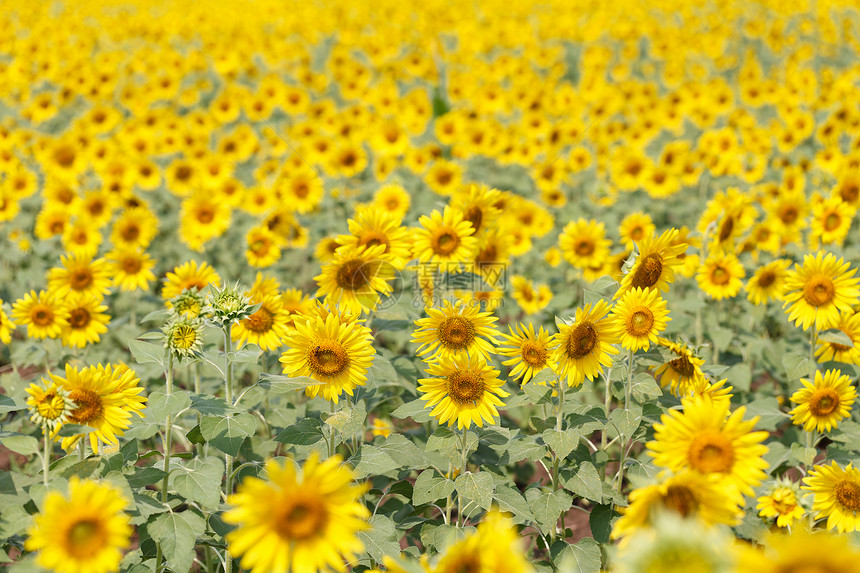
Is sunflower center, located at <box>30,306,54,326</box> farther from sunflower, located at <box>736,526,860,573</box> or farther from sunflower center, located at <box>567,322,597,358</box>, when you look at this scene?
sunflower, located at <box>736,526,860,573</box>

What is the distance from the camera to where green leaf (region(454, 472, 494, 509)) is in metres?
2.63

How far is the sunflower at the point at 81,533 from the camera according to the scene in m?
1.77

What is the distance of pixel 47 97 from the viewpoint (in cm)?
956

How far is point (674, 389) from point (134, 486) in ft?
7.92

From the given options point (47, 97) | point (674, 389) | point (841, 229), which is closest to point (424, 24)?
point (47, 97)

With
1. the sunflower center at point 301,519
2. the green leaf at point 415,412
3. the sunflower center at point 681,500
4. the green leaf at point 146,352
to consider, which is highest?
the sunflower center at point 301,519

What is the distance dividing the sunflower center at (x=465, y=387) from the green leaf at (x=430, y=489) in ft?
1.35

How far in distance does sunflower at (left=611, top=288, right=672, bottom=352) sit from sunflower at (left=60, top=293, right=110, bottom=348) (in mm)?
3123

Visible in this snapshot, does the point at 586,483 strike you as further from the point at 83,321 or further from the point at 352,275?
the point at 83,321

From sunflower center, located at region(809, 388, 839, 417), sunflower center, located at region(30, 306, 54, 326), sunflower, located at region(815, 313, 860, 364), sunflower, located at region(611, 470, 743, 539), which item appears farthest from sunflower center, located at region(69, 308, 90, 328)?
sunflower, located at region(815, 313, 860, 364)

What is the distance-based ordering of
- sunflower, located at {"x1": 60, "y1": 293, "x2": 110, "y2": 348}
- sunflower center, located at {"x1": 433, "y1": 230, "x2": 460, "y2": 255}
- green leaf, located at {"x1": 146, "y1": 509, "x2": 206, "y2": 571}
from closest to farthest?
green leaf, located at {"x1": 146, "y1": 509, "x2": 206, "y2": 571} → sunflower center, located at {"x1": 433, "y1": 230, "x2": 460, "y2": 255} → sunflower, located at {"x1": 60, "y1": 293, "x2": 110, "y2": 348}

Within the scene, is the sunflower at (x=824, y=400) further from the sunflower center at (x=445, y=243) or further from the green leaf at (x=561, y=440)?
the sunflower center at (x=445, y=243)

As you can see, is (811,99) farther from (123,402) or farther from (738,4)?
(123,402)

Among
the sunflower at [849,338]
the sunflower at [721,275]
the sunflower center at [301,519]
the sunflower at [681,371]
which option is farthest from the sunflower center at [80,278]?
the sunflower at [849,338]
